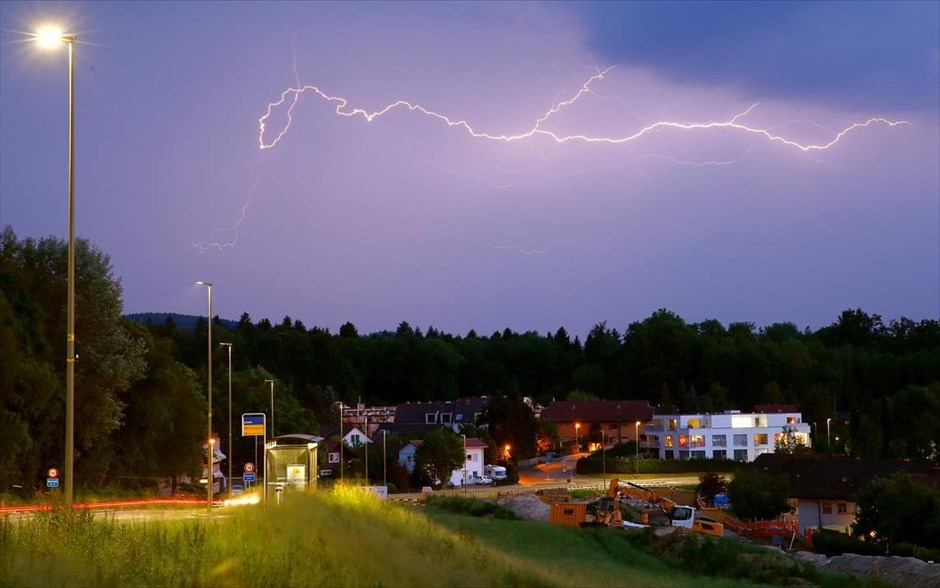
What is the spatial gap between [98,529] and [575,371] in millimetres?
154275

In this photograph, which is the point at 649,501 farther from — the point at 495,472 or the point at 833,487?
the point at 495,472

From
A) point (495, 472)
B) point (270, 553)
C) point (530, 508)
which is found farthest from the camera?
point (495, 472)

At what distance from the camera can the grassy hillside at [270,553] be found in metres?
14.0

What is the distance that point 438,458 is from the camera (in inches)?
3265

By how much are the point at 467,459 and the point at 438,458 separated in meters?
13.4

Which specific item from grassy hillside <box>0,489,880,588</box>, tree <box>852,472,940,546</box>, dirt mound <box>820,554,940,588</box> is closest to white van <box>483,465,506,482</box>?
tree <box>852,472,940,546</box>

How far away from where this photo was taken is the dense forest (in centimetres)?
4806

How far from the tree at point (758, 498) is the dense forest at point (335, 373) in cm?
2695

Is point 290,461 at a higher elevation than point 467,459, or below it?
higher

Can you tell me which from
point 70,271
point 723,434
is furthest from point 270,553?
point 723,434

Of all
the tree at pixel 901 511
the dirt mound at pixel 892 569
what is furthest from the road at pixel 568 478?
the dirt mound at pixel 892 569

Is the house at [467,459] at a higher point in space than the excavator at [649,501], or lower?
lower

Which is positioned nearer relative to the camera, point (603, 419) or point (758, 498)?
point (758, 498)

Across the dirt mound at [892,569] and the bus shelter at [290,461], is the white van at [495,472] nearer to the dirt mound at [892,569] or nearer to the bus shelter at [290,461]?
the dirt mound at [892,569]
